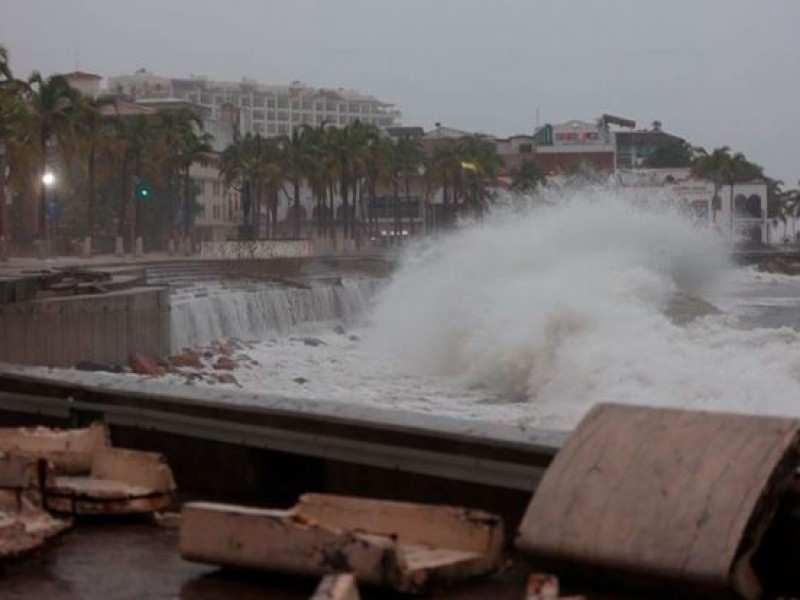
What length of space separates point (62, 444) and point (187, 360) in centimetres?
2040

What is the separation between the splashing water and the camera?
24734 mm

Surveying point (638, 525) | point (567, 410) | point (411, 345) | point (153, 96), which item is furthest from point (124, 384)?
point (153, 96)

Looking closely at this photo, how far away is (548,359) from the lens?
28016 millimetres

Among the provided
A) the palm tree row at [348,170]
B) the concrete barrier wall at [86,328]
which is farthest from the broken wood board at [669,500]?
the palm tree row at [348,170]

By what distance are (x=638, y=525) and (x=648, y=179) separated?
119294 mm

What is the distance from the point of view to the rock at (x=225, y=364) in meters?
29.5

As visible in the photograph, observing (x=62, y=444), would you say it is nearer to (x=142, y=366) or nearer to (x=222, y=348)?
(x=142, y=366)

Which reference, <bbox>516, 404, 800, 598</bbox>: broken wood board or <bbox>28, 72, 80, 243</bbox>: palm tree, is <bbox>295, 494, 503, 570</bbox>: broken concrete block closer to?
<bbox>516, 404, 800, 598</bbox>: broken wood board

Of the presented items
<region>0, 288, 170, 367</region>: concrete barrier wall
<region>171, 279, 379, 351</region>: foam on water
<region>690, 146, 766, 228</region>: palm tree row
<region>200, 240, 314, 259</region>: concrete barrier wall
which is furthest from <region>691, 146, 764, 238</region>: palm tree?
<region>0, 288, 170, 367</region>: concrete barrier wall

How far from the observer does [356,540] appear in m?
6.07

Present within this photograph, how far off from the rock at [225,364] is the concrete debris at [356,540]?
22.9m

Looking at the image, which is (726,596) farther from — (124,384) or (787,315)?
(787,315)

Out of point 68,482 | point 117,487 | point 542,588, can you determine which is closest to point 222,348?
point 68,482

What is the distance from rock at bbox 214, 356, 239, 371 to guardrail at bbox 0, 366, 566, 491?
19.6 meters
